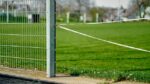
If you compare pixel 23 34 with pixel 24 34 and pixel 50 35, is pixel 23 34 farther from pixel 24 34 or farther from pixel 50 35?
pixel 50 35

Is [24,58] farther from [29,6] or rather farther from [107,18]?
[107,18]

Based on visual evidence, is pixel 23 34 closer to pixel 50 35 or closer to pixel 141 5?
pixel 50 35

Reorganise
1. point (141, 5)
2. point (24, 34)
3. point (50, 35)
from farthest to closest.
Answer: point (141, 5), point (24, 34), point (50, 35)

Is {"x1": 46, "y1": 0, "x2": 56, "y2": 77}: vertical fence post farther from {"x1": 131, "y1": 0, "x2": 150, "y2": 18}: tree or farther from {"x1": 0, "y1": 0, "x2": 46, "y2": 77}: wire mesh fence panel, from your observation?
{"x1": 131, "y1": 0, "x2": 150, "y2": 18}: tree

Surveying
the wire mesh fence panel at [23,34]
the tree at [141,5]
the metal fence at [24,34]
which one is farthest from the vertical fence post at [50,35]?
the tree at [141,5]

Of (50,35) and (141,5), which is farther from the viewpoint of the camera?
(141,5)

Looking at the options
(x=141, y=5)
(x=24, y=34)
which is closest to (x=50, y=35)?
(x=24, y=34)

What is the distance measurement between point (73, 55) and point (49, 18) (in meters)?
5.89

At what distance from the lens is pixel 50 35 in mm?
11211

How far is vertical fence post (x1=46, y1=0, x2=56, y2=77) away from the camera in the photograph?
36.8 feet

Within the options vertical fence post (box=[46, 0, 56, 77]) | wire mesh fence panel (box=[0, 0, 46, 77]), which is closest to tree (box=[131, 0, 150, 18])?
wire mesh fence panel (box=[0, 0, 46, 77])

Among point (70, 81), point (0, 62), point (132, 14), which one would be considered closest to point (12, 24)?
point (0, 62)

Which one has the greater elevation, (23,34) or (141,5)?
(141,5)

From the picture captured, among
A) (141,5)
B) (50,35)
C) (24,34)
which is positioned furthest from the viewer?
(141,5)
